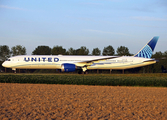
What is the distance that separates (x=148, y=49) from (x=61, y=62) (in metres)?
20.2

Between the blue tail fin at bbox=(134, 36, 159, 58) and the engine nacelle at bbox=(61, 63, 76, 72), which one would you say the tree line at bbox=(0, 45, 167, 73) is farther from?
the engine nacelle at bbox=(61, 63, 76, 72)

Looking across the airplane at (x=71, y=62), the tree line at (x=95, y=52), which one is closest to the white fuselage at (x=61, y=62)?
the airplane at (x=71, y=62)

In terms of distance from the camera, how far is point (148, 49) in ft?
153

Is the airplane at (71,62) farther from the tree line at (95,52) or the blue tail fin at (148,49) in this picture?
the tree line at (95,52)

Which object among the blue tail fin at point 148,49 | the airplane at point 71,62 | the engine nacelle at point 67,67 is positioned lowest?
the engine nacelle at point 67,67

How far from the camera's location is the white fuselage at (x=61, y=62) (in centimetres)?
3841

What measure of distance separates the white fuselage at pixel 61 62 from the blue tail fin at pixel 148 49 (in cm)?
206

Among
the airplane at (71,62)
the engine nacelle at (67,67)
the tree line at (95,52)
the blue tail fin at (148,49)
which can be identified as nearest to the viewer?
the engine nacelle at (67,67)

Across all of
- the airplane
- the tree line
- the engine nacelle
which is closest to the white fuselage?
the airplane

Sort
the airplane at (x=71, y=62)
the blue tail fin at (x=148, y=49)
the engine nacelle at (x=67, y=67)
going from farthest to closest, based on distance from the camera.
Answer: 1. the blue tail fin at (x=148, y=49)
2. the airplane at (x=71, y=62)
3. the engine nacelle at (x=67, y=67)

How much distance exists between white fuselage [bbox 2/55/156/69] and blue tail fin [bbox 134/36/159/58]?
6.75 ft

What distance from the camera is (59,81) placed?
2656 cm

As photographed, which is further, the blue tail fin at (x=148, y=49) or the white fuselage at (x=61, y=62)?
the blue tail fin at (x=148, y=49)

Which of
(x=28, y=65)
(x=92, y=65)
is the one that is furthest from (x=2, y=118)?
(x=92, y=65)
